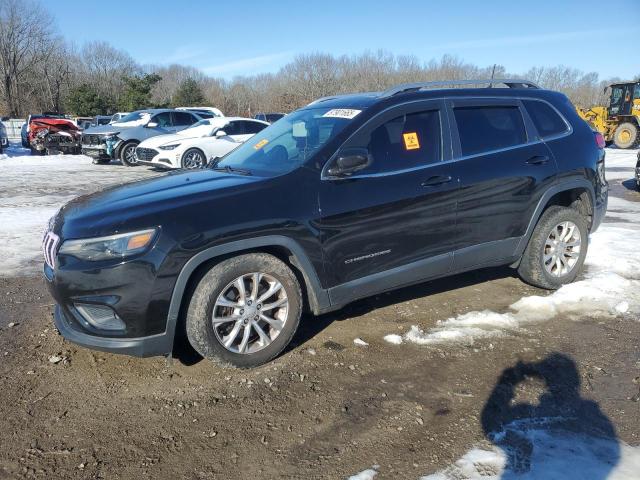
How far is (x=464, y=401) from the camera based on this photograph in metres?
3.24

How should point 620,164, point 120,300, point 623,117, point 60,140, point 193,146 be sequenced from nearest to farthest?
point 120,300
point 193,146
point 620,164
point 60,140
point 623,117

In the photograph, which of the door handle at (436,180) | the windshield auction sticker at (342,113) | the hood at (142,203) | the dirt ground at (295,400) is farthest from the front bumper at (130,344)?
the door handle at (436,180)

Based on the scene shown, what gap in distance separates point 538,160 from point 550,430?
2590 mm

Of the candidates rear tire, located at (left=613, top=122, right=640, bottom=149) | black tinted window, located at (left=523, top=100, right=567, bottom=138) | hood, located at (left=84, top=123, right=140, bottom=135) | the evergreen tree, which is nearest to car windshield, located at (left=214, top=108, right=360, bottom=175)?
black tinted window, located at (left=523, top=100, right=567, bottom=138)

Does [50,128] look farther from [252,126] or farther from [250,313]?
[250,313]

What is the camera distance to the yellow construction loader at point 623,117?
22.2 metres

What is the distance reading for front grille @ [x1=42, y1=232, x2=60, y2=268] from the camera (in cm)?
335

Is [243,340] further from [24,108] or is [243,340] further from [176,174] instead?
[24,108]

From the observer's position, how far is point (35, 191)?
38.0 ft

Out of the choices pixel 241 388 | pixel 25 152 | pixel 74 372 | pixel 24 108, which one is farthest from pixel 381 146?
pixel 24 108

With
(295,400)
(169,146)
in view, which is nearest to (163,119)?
(169,146)

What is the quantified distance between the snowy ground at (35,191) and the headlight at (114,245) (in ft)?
10.0

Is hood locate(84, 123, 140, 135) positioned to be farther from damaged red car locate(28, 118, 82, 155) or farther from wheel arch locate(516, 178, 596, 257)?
wheel arch locate(516, 178, 596, 257)

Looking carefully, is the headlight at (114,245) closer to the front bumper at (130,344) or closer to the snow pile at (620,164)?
the front bumper at (130,344)
